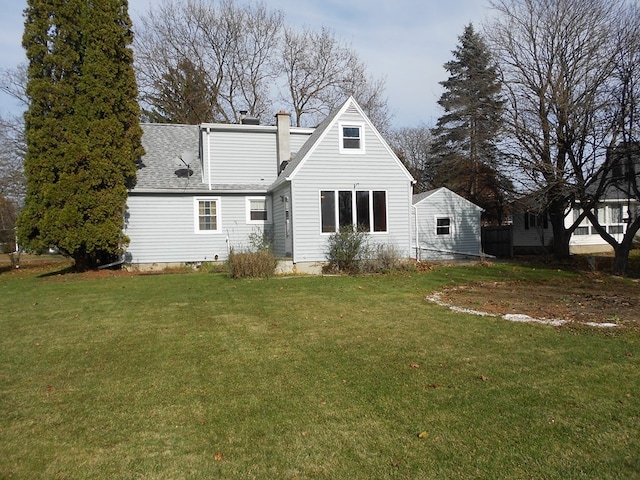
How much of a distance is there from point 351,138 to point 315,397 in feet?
45.0

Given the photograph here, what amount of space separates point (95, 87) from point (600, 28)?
18566mm

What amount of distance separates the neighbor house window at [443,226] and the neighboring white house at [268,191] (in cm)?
567

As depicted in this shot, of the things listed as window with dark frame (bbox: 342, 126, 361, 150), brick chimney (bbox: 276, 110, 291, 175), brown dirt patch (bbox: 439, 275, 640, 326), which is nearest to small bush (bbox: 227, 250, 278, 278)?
window with dark frame (bbox: 342, 126, 361, 150)

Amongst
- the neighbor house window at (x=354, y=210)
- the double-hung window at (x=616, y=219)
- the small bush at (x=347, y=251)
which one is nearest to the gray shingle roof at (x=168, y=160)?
the neighbor house window at (x=354, y=210)

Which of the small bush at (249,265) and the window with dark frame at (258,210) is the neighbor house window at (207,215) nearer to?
the window with dark frame at (258,210)

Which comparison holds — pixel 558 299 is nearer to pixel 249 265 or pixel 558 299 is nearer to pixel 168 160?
pixel 249 265

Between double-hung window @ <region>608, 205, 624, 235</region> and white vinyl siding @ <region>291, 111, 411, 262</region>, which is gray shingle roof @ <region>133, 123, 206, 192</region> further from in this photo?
double-hung window @ <region>608, 205, 624, 235</region>

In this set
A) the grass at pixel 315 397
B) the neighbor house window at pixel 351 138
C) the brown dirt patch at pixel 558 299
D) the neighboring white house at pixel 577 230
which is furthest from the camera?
the neighboring white house at pixel 577 230

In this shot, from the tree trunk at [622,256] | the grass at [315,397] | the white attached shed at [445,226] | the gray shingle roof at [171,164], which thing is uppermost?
the gray shingle roof at [171,164]

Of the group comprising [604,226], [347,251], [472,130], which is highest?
[472,130]

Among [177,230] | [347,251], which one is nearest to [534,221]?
[347,251]

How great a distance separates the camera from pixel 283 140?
19953 millimetres

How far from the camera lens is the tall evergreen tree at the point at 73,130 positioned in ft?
52.0

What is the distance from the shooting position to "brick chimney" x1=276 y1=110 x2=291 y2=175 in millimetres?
19953
